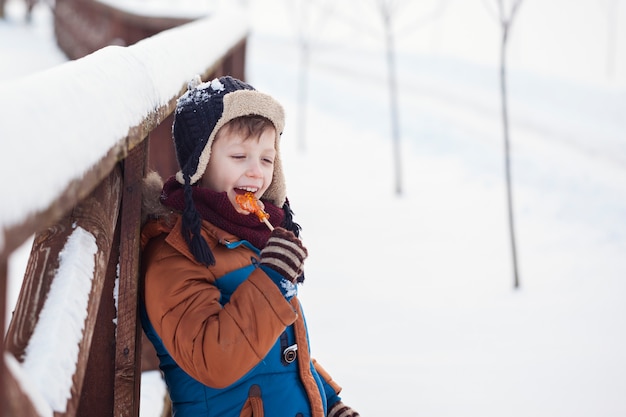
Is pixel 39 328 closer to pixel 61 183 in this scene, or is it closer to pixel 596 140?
pixel 61 183

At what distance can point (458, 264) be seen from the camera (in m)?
6.13

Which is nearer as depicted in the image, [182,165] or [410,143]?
[182,165]

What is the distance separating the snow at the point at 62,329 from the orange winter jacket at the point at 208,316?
16.8 inches

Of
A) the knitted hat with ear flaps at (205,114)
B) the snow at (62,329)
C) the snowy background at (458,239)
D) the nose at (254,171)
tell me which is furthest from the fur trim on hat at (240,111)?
the snowy background at (458,239)

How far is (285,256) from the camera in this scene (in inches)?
63.0

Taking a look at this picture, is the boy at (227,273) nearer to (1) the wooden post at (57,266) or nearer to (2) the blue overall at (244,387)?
(2) the blue overall at (244,387)

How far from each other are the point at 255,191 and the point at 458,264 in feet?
14.6

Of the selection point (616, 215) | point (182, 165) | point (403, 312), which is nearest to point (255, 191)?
point (182, 165)

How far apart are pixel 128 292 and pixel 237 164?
48 cm

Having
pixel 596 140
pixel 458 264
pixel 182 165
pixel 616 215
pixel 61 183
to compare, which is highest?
pixel 596 140

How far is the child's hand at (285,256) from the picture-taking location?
1.59m

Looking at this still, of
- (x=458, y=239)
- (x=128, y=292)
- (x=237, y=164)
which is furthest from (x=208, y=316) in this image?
(x=458, y=239)

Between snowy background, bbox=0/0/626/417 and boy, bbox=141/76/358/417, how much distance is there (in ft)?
2.97

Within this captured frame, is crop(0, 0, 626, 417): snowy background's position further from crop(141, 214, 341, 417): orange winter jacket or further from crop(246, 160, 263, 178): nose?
crop(246, 160, 263, 178): nose
